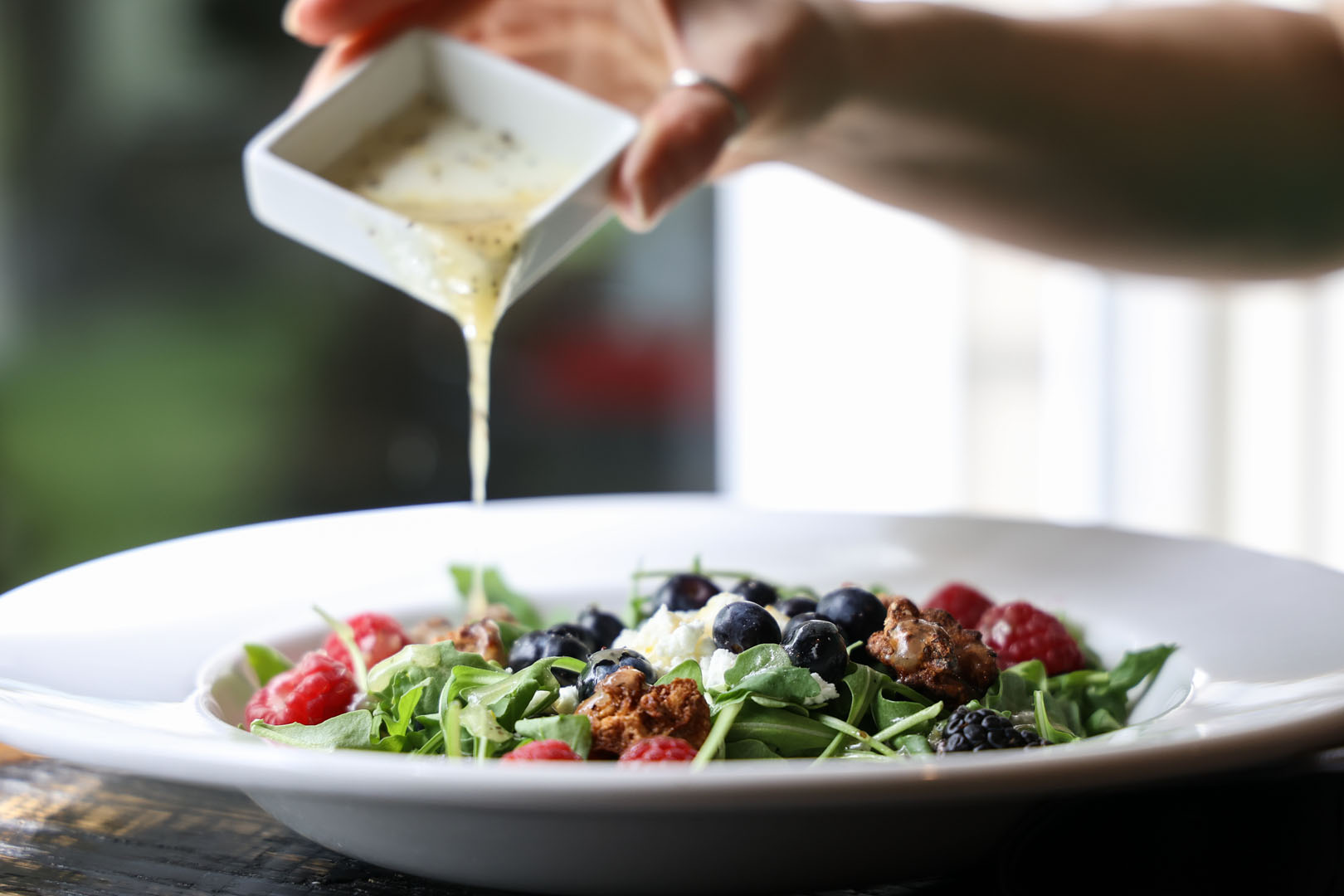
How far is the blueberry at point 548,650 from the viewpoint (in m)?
1.26

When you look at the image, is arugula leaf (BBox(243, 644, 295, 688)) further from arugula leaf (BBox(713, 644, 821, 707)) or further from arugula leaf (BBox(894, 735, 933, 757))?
arugula leaf (BBox(894, 735, 933, 757))

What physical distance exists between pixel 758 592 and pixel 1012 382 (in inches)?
116

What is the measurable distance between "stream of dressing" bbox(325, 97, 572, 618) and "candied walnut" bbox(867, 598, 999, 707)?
22.8 inches

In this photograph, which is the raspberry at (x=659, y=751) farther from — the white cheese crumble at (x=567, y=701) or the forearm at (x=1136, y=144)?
the forearm at (x=1136, y=144)

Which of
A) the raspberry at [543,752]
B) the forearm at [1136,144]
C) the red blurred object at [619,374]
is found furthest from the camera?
the red blurred object at [619,374]

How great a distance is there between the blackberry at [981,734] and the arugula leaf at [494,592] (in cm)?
78

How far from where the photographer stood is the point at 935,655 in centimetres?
116

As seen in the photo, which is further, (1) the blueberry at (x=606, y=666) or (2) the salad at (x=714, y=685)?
(1) the blueberry at (x=606, y=666)

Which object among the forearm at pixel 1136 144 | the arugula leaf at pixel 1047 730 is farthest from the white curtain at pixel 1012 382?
the arugula leaf at pixel 1047 730

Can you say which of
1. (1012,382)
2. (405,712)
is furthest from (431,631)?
(1012,382)

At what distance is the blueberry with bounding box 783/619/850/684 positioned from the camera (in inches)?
44.9

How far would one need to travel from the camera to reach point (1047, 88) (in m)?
2.10

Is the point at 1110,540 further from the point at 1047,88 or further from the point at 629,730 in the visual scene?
the point at 629,730

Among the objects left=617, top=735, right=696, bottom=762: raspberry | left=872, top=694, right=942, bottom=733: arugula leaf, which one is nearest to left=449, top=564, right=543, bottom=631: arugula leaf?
left=872, top=694, right=942, bottom=733: arugula leaf
